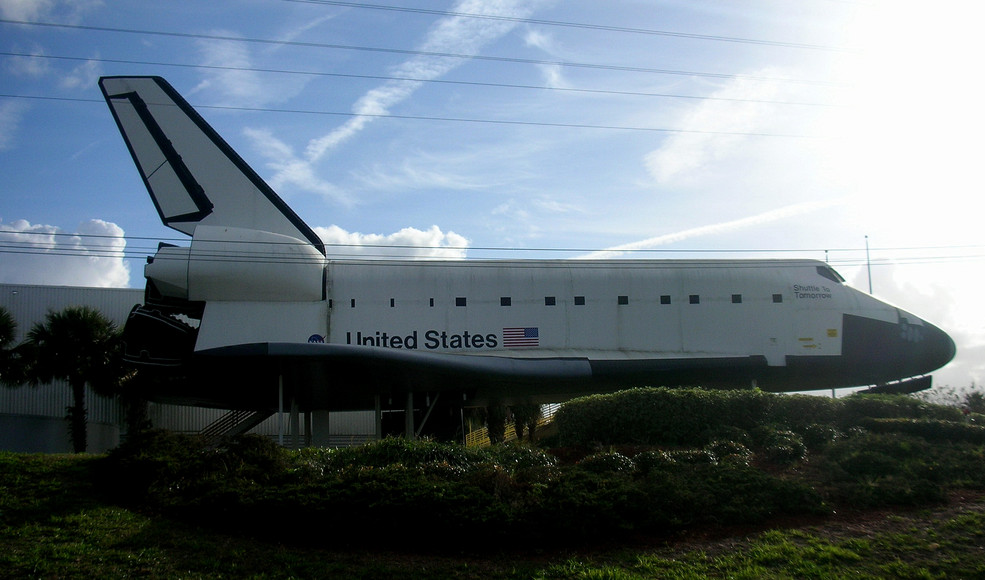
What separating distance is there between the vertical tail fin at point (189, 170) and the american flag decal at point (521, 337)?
564 cm

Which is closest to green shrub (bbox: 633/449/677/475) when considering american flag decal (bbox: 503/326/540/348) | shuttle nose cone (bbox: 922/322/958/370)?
american flag decal (bbox: 503/326/540/348)

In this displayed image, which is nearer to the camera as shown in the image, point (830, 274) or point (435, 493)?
point (435, 493)

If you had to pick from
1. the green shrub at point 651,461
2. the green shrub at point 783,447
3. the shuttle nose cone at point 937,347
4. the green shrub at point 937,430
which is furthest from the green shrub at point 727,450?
the shuttle nose cone at point 937,347

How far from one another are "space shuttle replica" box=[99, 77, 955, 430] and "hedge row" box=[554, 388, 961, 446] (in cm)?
462

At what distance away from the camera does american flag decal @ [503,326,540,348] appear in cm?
2040

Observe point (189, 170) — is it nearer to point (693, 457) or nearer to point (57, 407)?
point (57, 407)

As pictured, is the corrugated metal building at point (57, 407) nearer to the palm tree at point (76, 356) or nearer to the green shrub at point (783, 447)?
the palm tree at point (76, 356)

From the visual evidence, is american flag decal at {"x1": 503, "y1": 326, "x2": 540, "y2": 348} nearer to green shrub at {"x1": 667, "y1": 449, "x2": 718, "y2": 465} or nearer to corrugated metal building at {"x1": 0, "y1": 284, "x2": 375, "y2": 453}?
green shrub at {"x1": 667, "y1": 449, "x2": 718, "y2": 465}

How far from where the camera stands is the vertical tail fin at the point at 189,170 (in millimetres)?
20297

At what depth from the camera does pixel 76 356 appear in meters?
22.3

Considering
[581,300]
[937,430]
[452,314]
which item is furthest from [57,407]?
[937,430]

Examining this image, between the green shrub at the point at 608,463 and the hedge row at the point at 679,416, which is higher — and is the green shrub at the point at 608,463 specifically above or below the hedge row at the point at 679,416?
below

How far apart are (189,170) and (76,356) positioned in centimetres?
692

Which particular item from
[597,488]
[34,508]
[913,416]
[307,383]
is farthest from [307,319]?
[913,416]
